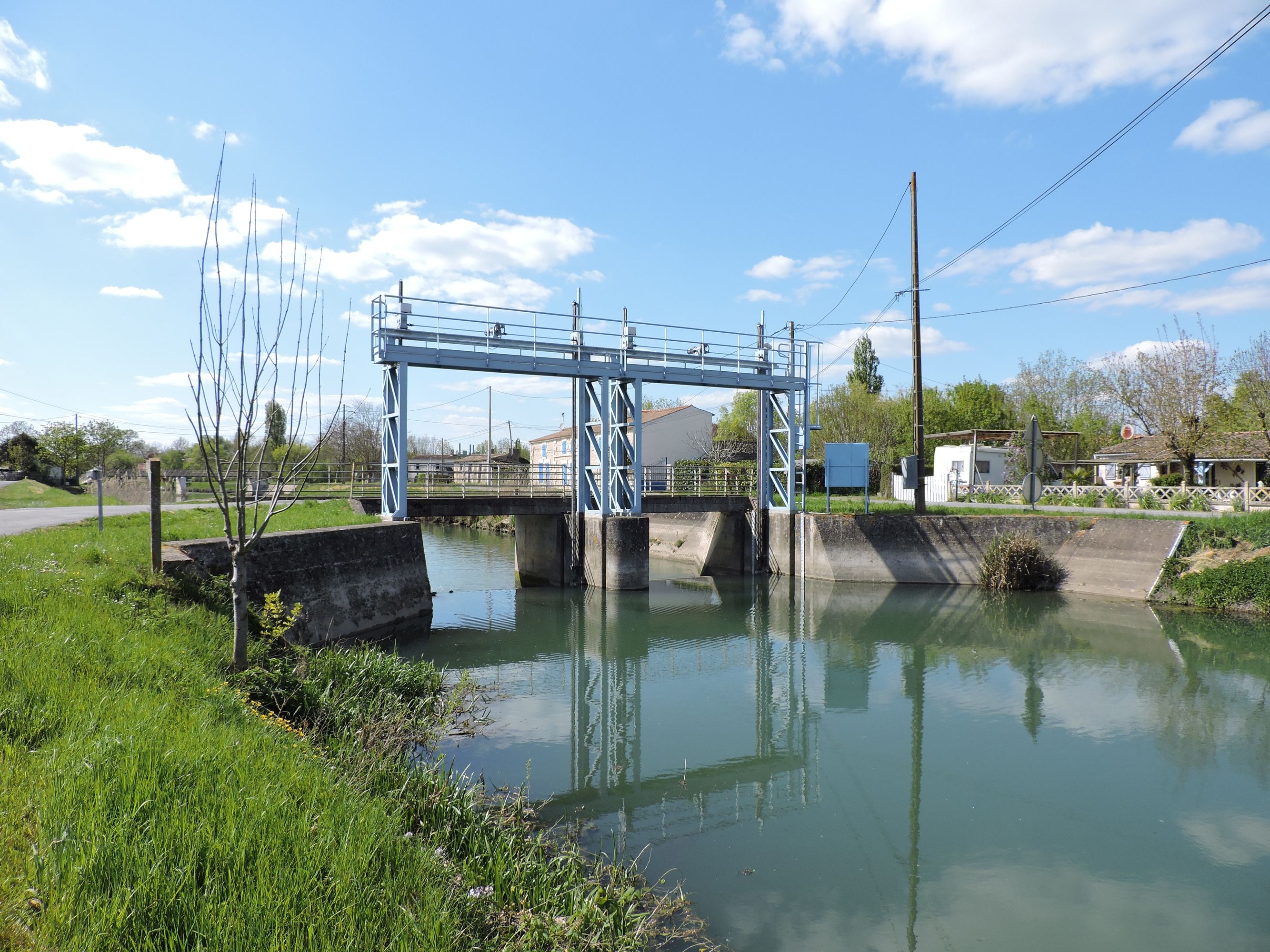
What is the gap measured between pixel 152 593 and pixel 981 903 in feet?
31.6

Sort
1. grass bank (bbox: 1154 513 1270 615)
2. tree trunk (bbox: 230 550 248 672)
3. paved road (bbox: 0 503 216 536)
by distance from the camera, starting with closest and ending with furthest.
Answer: tree trunk (bbox: 230 550 248 672) < paved road (bbox: 0 503 216 536) < grass bank (bbox: 1154 513 1270 615)

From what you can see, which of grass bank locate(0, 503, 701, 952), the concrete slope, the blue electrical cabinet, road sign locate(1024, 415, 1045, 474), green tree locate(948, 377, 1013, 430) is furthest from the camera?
green tree locate(948, 377, 1013, 430)

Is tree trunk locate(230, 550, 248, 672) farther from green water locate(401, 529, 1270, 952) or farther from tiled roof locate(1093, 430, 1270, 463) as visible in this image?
tiled roof locate(1093, 430, 1270, 463)

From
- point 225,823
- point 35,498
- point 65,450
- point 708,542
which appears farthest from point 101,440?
point 225,823

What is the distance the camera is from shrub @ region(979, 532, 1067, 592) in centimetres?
2233

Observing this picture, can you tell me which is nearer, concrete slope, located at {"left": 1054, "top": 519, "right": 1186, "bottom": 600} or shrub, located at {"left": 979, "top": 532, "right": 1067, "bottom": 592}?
concrete slope, located at {"left": 1054, "top": 519, "right": 1186, "bottom": 600}

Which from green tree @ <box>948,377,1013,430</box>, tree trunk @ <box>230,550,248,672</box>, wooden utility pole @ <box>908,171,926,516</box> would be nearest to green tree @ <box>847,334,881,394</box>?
green tree @ <box>948,377,1013,430</box>

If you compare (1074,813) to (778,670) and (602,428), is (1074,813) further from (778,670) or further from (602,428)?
(602,428)

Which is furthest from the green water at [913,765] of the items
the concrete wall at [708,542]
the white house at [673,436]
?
the white house at [673,436]

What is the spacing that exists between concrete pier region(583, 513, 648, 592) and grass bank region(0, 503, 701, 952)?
47.4ft

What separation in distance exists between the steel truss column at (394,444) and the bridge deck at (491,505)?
42 cm

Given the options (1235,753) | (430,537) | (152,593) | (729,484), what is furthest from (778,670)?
(430,537)

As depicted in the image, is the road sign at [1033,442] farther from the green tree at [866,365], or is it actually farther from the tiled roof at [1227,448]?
the green tree at [866,365]

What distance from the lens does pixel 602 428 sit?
919 inches
